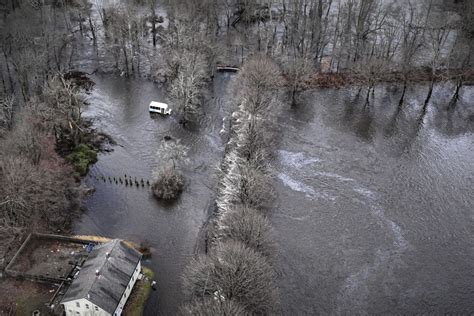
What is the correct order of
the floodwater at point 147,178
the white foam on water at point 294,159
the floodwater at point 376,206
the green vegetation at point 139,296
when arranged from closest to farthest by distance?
the green vegetation at point 139,296
the floodwater at point 376,206
the floodwater at point 147,178
the white foam on water at point 294,159

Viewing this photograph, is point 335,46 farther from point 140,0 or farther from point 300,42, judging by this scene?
point 140,0

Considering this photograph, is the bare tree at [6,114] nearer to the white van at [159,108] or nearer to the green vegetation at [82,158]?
the green vegetation at [82,158]

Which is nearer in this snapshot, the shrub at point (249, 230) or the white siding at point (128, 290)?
the white siding at point (128, 290)

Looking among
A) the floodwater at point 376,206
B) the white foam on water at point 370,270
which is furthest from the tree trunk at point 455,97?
the white foam on water at point 370,270

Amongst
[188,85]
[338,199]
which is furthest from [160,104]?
[338,199]

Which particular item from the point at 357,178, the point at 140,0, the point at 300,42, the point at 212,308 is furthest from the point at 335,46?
the point at 212,308

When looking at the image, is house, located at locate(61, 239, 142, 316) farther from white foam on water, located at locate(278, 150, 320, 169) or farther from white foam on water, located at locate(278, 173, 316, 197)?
white foam on water, located at locate(278, 150, 320, 169)
